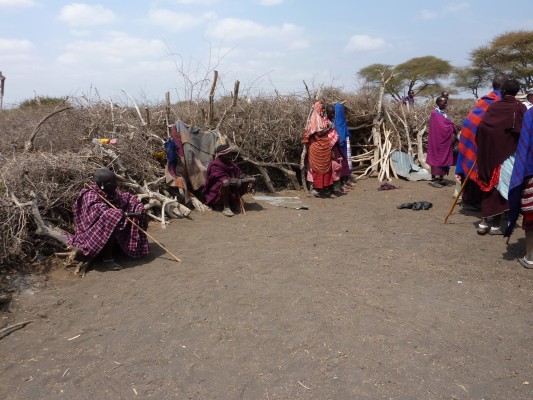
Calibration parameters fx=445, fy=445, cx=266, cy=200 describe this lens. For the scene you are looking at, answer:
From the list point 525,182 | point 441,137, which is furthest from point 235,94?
point 525,182

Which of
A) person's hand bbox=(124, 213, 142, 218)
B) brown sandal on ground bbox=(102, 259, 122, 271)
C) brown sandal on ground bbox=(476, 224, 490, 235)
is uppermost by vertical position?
person's hand bbox=(124, 213, 142, 218)

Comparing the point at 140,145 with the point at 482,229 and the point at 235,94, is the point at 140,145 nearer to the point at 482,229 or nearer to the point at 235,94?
the point at 235,94

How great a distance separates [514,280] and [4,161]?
6.44 metres

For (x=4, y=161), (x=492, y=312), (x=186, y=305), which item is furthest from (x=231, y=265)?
(x=4, y=161)

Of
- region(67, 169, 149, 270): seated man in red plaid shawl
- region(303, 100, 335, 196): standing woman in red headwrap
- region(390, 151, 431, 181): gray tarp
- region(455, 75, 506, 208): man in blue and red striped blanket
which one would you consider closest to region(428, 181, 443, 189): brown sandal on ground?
region(390, 151, 431, 181): gray tarp

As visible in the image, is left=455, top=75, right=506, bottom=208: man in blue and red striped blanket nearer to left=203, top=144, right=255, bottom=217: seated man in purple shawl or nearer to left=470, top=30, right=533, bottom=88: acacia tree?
left=203, top=144, right=255, bottom=217: seated man in purple shawl

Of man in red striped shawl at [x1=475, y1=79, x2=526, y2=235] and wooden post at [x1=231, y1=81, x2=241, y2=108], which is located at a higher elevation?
wooden post at [x1=231, y1=81, x2=241, y2=108]

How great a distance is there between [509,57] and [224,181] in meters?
20.0

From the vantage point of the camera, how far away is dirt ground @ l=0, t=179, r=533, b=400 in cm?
273

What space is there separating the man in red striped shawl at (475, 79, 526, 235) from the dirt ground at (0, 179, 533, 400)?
1.58 ft

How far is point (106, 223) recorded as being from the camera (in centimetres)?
462

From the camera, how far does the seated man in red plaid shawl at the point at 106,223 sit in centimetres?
461

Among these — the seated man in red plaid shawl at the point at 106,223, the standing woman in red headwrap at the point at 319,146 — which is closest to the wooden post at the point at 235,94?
the standing woman in red headwrap at the point at 319,146

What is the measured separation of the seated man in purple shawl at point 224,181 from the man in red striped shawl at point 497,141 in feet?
11.0
